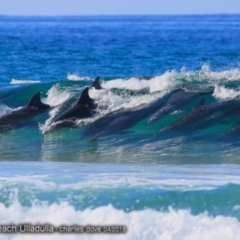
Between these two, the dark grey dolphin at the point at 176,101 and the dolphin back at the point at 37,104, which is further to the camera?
the dolphin back at the point at 37,104

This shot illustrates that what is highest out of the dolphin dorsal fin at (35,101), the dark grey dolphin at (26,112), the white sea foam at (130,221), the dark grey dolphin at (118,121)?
the dolphin dorsal fin at (35,101)

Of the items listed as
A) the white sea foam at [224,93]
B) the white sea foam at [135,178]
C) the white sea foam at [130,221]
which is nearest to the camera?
the white sea foam at [130,221]

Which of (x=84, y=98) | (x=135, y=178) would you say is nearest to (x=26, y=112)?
(x=84, y=98)

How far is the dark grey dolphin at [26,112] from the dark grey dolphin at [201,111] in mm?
3473

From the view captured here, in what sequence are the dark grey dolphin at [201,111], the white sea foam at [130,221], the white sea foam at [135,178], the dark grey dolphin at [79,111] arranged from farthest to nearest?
the dark grey dolphin at [79,111] < the dark grey dolphin at [201,111] < the white sea foam at [135,178] < the white sea foam at [130,221]

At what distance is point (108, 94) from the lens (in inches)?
923

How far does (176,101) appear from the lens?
22.5 m

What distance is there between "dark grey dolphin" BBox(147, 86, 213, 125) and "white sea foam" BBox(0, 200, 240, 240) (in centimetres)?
840

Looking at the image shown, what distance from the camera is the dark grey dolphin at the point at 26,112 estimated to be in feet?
74.3

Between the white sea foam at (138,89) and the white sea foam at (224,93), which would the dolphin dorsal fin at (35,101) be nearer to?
the white sea foam at (138,89)

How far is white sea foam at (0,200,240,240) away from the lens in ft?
39.8

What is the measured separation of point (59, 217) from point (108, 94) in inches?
419

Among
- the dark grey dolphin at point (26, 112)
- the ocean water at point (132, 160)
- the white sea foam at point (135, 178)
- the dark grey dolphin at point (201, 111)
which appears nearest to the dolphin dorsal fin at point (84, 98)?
the ocean water at point (132, 160)

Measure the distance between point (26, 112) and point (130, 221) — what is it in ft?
35.0
